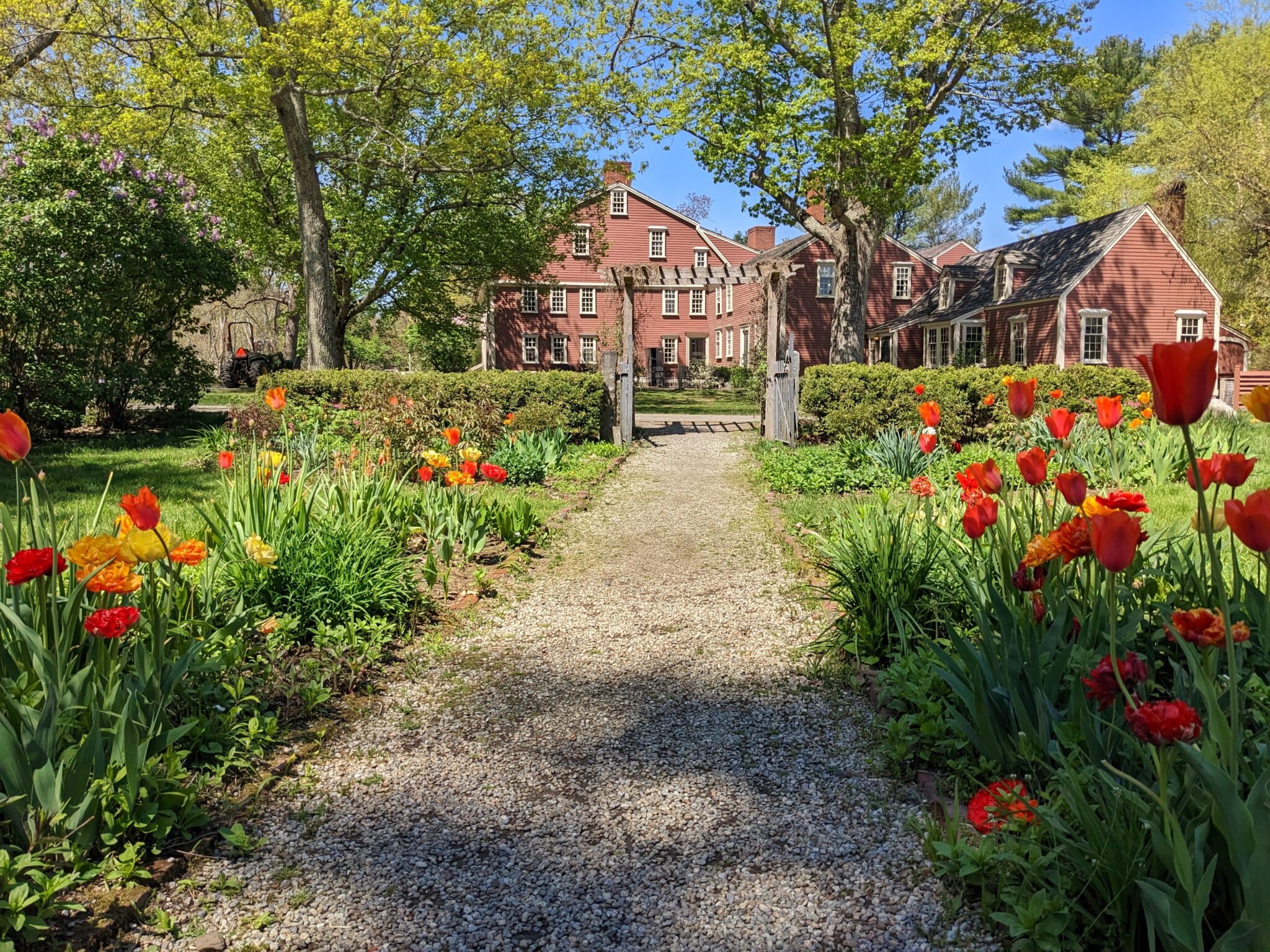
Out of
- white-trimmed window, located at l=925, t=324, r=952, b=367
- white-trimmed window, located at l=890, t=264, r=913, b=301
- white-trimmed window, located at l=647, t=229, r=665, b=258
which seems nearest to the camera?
white-trimmed window, located at l=925, t=324, r=952, b=367

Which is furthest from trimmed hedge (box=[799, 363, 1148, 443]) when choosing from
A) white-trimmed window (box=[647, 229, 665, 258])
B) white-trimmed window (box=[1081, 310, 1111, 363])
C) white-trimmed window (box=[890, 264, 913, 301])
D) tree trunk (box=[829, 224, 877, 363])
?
white-trimmed window (box=[647, 229, 665, 258])

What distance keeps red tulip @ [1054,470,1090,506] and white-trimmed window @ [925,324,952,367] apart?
29606 mm

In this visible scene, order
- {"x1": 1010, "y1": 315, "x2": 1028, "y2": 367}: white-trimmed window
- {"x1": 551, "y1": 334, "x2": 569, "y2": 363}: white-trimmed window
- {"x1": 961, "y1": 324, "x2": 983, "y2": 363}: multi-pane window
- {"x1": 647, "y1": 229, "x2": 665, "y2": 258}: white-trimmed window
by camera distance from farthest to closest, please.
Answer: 1. {"x1": 647, "y1": 229, "x2": 665, "y2": 258}: white-trimmed window
2. {"x1": 551, "y1": 334, "x2": 569, "y2": 363}: white-trimmed window
3. {"x1": 961, "y1": 324, "x2": 983, "y2": 363}: multi-pane window
4. {"x1": 1010, "y1": 315, "x2": 1028, "y2": 367}: white-trimmed window

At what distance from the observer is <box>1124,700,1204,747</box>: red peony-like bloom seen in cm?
151

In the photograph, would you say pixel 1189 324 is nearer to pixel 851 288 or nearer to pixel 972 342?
pixel 972 342

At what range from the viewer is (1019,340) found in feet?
91.4

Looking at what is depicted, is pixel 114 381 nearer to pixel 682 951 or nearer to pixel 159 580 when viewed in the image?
pixel 159 580

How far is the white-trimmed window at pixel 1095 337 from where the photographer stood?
2580 centimetres

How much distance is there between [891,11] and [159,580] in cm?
1839

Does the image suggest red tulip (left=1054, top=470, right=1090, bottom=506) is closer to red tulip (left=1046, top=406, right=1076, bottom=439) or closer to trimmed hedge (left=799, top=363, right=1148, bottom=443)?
red tulip (left=1046, top=406, right=1076, bottom=439)

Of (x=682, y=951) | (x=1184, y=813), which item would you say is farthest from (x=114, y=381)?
(x=1184, y=813)

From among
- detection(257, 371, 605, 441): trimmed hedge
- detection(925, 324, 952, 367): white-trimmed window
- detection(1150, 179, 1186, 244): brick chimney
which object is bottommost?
detection(257, 371, 605, 441): trimmed hedge

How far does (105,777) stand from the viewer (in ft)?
8.06

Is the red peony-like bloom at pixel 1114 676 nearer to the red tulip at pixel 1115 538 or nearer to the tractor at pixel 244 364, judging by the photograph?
the red tulip at pixel 1115 538
